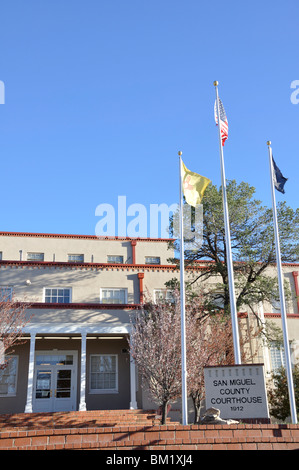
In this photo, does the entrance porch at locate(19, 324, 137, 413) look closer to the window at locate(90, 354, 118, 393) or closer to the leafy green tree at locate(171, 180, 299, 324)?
the window at locate(90, 354, 118, 393)

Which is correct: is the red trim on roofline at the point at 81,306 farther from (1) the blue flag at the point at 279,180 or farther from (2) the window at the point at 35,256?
(2) the window at the point at 35,256

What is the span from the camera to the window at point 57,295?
24516mm

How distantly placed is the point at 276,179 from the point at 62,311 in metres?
11.0

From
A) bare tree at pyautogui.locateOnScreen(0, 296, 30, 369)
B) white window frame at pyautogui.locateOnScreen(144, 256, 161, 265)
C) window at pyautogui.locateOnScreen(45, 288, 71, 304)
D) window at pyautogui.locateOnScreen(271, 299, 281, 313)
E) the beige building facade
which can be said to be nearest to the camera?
bare tree at pyautogui.locateOnScreen(0, 296, 30, 369)

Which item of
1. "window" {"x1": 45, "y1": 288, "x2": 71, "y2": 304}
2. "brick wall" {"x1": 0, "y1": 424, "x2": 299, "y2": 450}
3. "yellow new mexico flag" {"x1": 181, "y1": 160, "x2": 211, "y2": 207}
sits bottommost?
"brick wall" {"x1": 0, "y1": 424, "x2": 299, "y2": 450}

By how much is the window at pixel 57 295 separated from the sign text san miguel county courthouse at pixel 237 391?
1415 centimetres

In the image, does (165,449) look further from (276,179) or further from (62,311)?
(62,311)

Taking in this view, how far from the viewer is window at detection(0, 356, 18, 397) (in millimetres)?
20750

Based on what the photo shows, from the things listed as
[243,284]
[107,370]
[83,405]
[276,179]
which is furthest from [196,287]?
[276,179]

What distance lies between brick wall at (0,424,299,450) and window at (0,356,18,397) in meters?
12.8

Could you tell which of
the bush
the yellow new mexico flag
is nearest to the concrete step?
the bush

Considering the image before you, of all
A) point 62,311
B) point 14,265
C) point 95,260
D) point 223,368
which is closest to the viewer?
point 223,368

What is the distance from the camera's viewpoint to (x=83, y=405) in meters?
18.9
